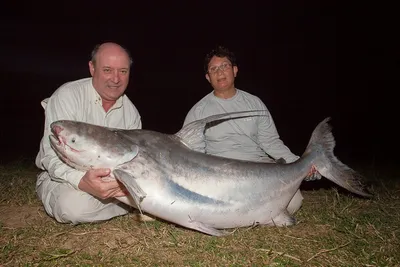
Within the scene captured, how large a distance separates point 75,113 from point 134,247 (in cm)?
146

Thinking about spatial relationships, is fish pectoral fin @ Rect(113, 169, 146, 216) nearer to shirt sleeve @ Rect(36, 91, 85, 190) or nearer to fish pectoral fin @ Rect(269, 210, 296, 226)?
shirt sleeve @ Rect(36, 91, 85, 190)

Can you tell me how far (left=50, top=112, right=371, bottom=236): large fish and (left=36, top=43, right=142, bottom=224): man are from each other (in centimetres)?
20

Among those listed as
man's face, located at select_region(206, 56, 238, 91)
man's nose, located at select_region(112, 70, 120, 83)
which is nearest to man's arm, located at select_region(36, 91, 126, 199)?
man's nose, located at select_region(112, 70, 120, 83)

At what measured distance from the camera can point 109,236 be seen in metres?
3.11

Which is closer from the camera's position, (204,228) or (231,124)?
(204,228)

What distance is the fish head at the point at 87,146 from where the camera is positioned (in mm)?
2844

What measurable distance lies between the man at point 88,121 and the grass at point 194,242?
158 millimetres

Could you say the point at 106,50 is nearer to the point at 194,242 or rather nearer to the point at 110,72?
the point at 110,72

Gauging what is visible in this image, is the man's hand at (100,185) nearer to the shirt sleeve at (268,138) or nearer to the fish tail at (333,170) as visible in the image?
the fish tail at (333,170)

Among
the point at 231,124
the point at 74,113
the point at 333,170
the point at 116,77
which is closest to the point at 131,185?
the point at 74,113

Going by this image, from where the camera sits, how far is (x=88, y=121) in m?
3.69

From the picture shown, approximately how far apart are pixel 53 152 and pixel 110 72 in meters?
0.98

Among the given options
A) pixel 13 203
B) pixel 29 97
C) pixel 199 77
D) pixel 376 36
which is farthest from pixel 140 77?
pixel 13 203

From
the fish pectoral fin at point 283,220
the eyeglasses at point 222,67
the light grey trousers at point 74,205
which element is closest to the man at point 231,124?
the eyeglasses at point 222,67
